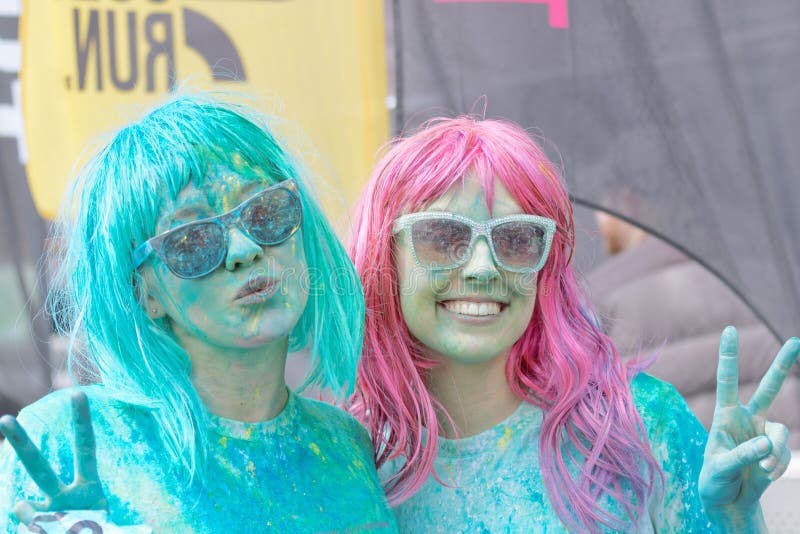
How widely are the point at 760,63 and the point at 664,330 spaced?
96 centimetres

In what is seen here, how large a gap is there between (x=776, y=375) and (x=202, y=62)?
189 cm

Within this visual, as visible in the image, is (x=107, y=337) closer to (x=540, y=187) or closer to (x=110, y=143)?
(x=110, y=143)

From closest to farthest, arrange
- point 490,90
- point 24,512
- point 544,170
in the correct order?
point 24,512 → point 544,170 → point 490,90

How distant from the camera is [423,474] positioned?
1806 mm

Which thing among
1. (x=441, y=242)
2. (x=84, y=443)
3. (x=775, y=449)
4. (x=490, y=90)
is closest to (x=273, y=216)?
(x=441, y=242)

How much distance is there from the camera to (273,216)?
62.2 inches

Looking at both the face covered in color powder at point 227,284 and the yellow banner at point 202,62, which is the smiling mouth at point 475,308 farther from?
the yellow banner at point 202,62

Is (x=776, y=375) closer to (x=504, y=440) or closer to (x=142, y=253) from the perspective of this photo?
(x=504, y=440)

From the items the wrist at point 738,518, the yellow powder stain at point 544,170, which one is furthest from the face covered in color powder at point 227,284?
the wrist at point 738,518

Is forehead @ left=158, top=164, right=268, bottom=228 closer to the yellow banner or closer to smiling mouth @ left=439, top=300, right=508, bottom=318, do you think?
smiling mouth @ left=439, top=300, right=508, bottom=318

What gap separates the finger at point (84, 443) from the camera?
136 cm

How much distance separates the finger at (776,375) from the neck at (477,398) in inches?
19.0

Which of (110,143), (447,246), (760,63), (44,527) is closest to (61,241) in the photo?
(110,143)

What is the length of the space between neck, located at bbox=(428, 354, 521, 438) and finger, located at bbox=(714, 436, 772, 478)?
45 centimetres
